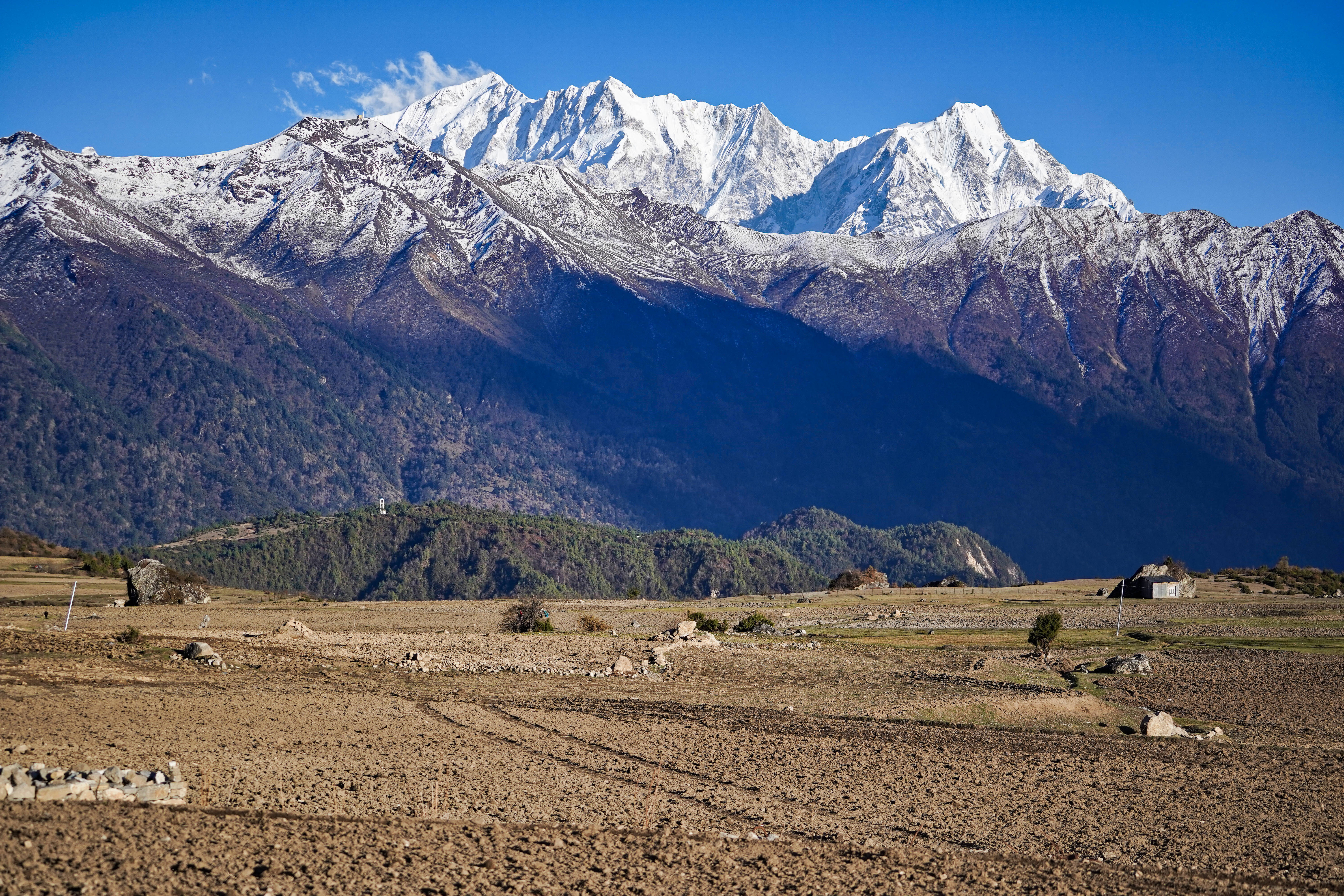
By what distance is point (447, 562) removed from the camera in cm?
17350

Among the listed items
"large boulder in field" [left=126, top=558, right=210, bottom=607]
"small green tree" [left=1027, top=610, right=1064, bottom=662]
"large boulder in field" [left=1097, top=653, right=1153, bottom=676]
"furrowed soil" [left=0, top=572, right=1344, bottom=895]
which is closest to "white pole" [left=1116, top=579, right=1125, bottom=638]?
"small green tree" [left=1027, top=610, right=1064, bottom=662]

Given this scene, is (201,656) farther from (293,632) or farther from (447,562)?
(447,562)

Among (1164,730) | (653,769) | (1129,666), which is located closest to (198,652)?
(653,769)

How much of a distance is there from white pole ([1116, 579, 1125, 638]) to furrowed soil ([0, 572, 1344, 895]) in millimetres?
19117

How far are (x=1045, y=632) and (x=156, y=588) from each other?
51.8m

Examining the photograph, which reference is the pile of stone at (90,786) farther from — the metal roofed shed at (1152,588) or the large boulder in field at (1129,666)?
the metal roofed shed at (1152,588)

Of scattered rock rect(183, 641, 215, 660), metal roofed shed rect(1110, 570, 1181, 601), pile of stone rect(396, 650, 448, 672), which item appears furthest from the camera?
metal roofed shed rect(1110, 570, 1181, 601)

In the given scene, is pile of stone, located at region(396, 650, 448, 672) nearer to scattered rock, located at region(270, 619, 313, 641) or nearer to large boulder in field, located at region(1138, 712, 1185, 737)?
scattered rock, located at region(270, 619, 313, 641)

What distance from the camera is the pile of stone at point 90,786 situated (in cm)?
1981

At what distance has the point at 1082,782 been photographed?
28484mm

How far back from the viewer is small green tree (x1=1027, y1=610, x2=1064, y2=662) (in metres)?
62.1

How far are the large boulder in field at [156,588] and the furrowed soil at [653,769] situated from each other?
53.4ft

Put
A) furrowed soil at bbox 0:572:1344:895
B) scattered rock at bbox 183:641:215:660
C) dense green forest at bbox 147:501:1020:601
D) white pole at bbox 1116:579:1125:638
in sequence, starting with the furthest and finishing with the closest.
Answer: dense green forest at bbox 147:501:1020:601
white pole at bbox 1116:579:1125:638
scattered rock at bbox 183:641:215:660
furrowed soil at bbox 0:572:1344:895

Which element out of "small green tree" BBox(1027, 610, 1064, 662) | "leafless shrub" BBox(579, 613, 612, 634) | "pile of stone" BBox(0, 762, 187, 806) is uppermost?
"small green tree" BBox(1027, 610, 1064, 662)
